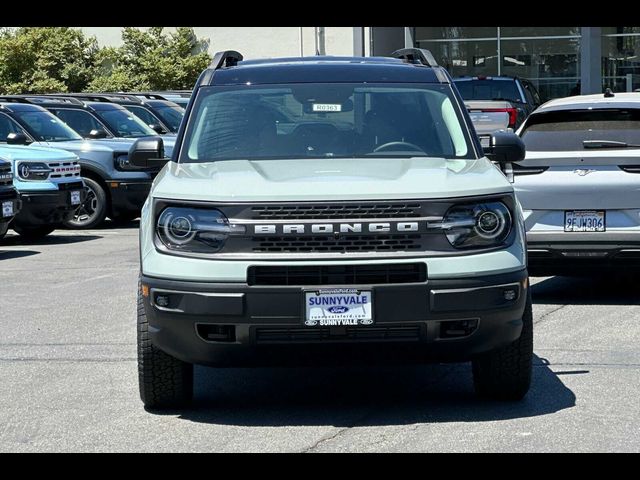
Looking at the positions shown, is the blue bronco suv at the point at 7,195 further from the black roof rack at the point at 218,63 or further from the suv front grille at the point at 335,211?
the suv front grille at the point at 335,211

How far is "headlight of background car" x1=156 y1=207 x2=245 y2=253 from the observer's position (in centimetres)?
653

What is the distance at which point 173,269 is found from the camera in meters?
6.52

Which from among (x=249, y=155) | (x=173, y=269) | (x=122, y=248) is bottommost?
(x=122, y=248)

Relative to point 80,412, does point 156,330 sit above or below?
above

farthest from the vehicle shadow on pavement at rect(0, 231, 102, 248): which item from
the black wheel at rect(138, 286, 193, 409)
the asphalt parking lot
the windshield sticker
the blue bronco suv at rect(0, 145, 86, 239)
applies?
the black wheel at rect(138, 286, 193, 409)

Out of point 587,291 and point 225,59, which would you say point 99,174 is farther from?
point 225,59

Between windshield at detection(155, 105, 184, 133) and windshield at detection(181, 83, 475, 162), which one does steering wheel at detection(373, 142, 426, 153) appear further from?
windshield at detection(155, 105, 184, 133)

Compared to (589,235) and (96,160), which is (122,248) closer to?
(96,160)

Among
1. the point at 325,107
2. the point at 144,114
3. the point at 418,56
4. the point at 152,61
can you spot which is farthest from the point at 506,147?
the point at 152,61

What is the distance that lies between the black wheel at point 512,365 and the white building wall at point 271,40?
121ft

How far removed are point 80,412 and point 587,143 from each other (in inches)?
206

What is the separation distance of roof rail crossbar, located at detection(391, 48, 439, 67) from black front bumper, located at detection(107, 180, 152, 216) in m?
10.5

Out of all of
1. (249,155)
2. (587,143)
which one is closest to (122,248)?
(587,143)

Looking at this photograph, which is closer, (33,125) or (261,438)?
(261,438)
